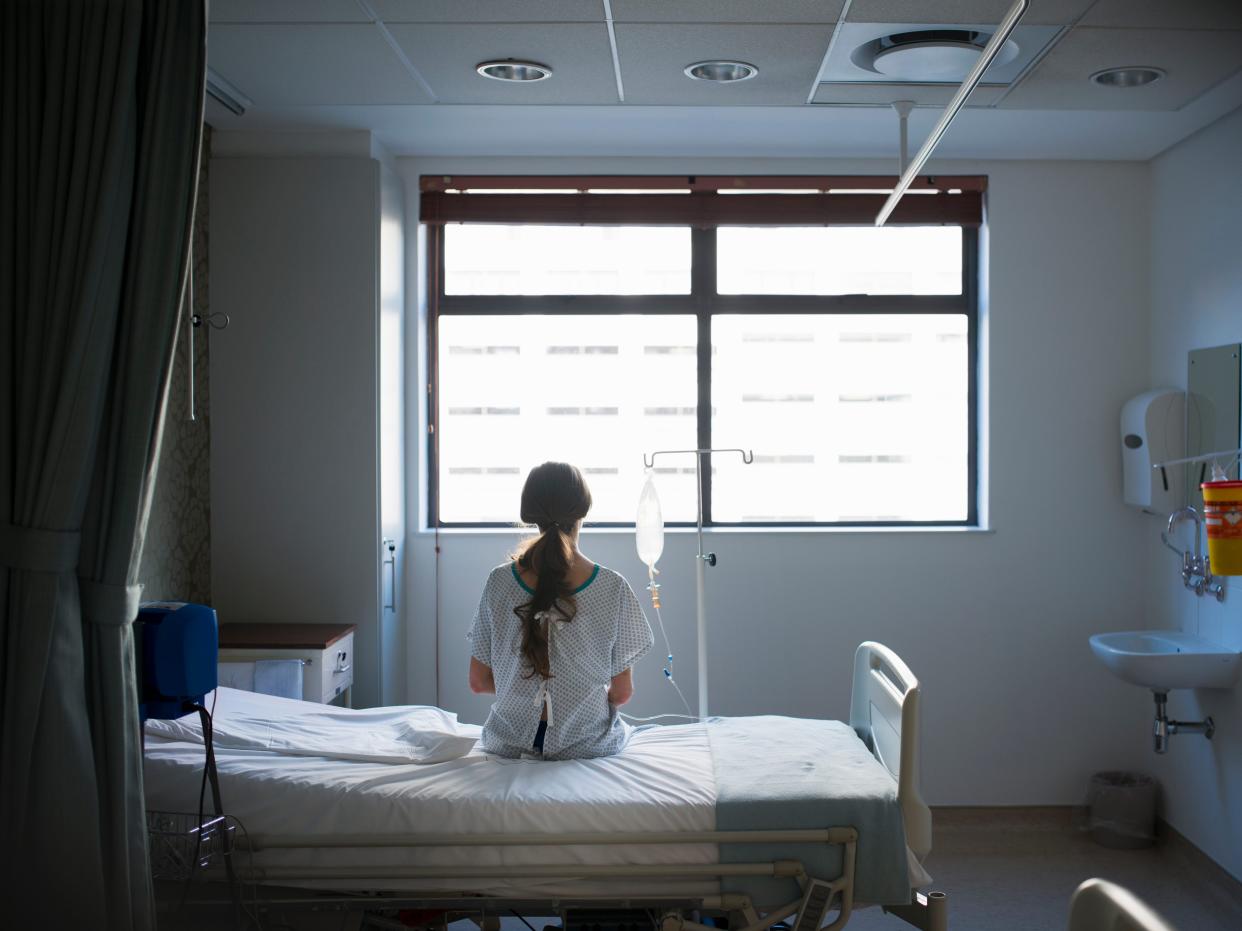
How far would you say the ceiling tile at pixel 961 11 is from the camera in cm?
275

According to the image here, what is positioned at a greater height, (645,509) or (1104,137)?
(1104,137)

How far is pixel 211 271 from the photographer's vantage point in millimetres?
4023

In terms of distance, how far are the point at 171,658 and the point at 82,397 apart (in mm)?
585

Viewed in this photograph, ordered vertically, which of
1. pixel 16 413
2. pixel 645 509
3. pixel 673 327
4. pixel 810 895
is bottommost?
pixel 810 895

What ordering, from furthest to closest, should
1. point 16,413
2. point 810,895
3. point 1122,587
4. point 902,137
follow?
1. point 1122,587
2. point 902,137
3. point 810,895
4. point 16,413

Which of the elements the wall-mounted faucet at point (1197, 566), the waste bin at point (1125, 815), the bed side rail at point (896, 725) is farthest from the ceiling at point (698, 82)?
the waste bin at point (1125, 815)

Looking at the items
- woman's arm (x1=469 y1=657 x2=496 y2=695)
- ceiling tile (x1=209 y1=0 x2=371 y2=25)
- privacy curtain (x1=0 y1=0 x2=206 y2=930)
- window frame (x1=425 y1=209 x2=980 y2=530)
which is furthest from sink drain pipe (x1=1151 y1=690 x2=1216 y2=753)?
ceiling tile (x1=209 y1=0 x2=371 y2=25)

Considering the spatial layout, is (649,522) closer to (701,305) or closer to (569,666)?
(569,666)

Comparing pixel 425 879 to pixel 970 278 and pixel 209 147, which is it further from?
pixel 970 278

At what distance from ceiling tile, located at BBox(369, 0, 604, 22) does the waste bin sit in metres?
3.33

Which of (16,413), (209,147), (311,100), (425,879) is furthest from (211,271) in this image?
(425,879)

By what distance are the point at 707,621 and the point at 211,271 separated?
2343 millimetres

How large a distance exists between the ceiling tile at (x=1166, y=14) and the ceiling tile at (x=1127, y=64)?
1.7 inches

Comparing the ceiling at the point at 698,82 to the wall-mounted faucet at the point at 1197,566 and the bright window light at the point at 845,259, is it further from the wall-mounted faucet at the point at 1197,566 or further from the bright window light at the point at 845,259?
the wall-mounted faucet at the point at 1197,566
